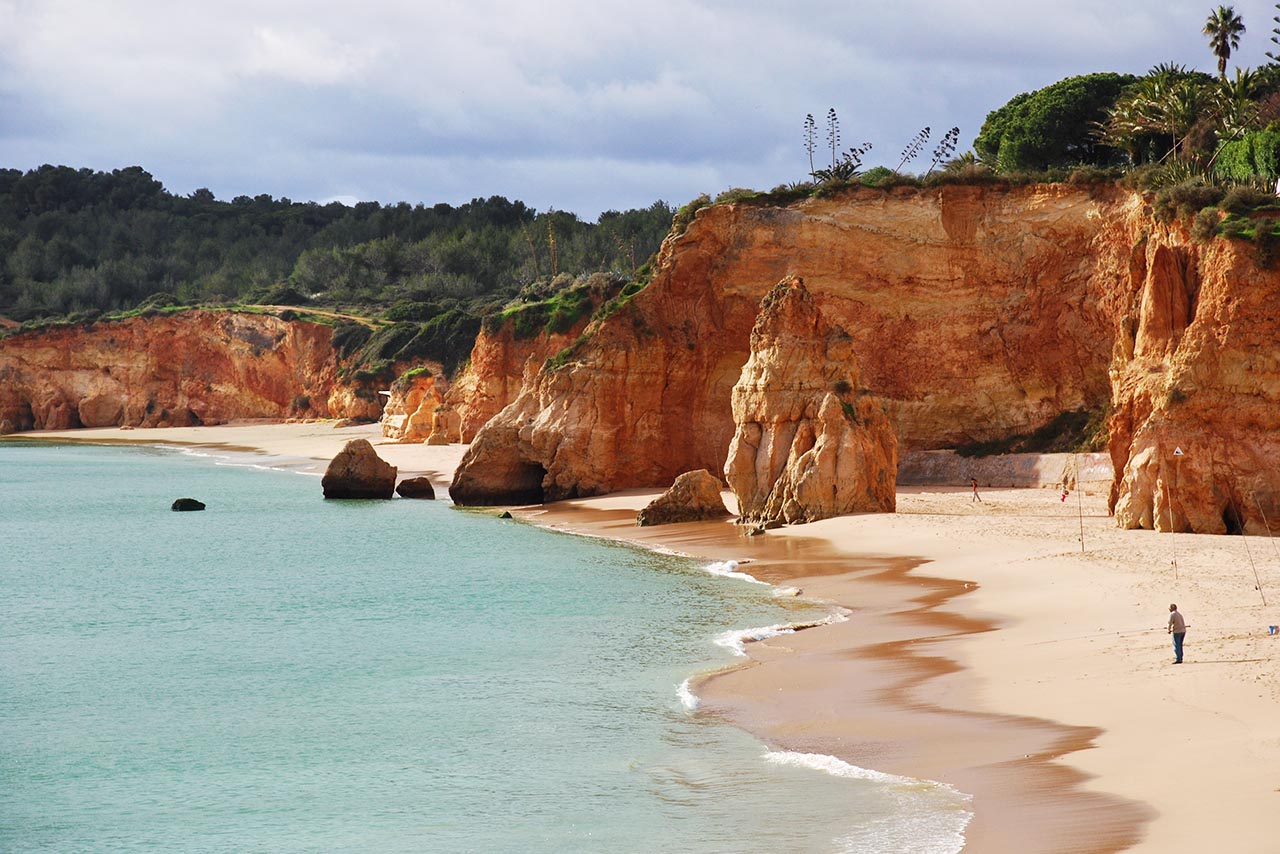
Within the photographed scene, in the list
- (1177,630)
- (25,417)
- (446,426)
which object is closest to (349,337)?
(446,426)

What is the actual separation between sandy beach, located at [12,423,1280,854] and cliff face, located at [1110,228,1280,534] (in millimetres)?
1350

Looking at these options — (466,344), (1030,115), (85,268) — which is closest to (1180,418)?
(1030,115)

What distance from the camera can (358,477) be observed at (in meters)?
48.7


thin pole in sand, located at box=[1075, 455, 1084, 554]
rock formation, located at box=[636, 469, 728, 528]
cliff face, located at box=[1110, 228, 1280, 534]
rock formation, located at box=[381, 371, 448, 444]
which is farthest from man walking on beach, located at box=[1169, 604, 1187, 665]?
rock formation, located at box=[381, 371, 448, 444]

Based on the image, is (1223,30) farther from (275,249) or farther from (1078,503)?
(275,249)

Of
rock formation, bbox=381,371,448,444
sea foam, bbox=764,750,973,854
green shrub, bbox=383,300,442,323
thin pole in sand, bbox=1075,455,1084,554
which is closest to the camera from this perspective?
sea foam, bbox=764,750,973,854

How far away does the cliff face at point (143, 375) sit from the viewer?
9575 cm

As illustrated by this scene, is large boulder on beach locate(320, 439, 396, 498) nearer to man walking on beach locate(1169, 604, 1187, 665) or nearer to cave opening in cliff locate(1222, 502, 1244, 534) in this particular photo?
cave opening in cliff locate(1222, 502, 1244, 534)

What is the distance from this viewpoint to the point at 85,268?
12162cm

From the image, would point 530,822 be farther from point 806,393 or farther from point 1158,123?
point 1158,123

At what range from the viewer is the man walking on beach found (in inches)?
583

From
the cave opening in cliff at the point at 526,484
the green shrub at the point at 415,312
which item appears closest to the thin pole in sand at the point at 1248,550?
the cave opening in cliff at the point at 526,484

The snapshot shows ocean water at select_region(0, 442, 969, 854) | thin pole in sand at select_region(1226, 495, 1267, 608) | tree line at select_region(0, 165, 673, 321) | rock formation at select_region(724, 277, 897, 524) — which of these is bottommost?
ocean water at select_region(0, 442, 969, 854)

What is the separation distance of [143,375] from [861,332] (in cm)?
6882
